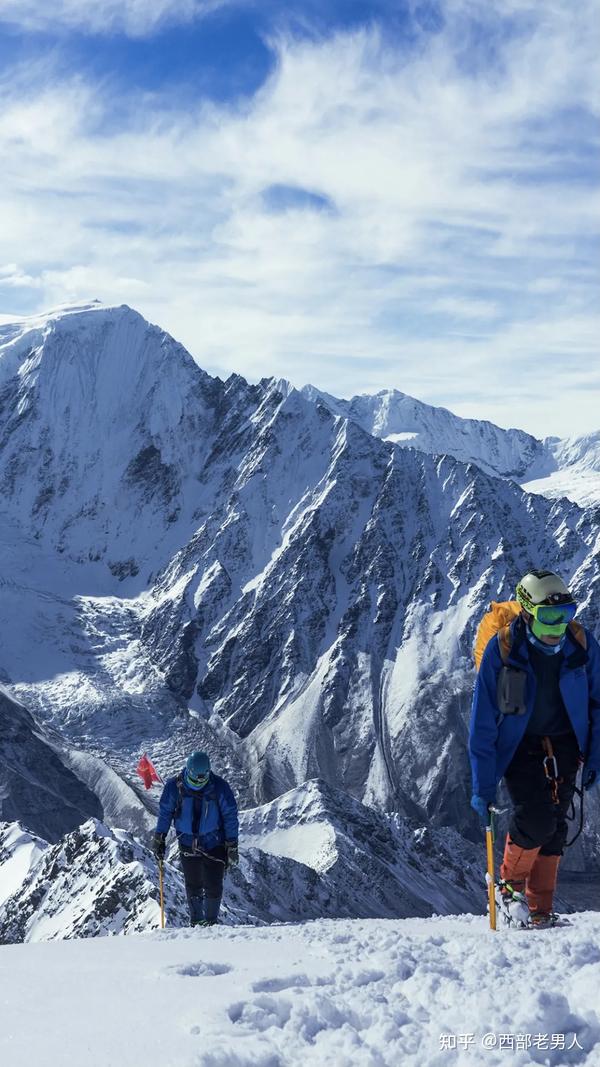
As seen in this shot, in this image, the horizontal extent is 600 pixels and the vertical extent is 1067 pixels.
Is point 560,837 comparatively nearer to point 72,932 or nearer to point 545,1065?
point 545,1065

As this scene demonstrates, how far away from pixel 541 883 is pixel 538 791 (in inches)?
50.2

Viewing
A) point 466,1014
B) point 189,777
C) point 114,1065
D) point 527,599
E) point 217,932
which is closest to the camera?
point 114,1065

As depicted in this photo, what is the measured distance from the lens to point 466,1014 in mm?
8070

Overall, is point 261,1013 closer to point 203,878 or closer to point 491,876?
point 491,876

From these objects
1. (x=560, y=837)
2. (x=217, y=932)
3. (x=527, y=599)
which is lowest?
(x=217, y=932)

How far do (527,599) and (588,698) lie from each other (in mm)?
1528

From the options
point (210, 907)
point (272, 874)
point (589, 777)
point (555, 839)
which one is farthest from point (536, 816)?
point (272, 874)

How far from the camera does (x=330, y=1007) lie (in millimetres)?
8375

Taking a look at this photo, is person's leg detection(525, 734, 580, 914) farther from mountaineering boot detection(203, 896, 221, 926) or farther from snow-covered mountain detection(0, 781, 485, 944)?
snow-covered mountain detection(0, 781, 485, 944)

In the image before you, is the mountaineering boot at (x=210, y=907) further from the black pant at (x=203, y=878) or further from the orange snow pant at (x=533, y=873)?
the orange snow pant at (x=533, y=873)

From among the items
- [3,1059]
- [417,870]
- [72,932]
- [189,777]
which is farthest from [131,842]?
[417,870]

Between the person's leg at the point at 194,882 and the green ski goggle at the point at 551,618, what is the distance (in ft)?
36.1

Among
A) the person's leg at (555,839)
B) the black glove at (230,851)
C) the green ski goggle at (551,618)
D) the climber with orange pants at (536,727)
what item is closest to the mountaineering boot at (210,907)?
the black glove at (230,851)

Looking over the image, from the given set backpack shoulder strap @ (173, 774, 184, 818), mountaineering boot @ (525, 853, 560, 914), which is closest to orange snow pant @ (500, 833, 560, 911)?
mountaineering boot @ (525, 853, 560, 914)
